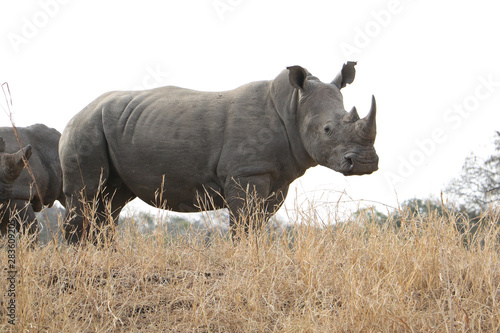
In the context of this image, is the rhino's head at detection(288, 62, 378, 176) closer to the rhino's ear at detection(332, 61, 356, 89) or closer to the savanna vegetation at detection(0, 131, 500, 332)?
the rhino's ear at detection(332, 61, 356, 89)

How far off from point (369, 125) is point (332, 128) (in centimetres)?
36

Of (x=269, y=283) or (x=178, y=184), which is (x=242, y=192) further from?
(x=269, y=283)

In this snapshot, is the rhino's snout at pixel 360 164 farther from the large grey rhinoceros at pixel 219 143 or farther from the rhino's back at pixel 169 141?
the rhino's back at pixel 169 141

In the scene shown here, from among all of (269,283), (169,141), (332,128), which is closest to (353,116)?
(332,128)

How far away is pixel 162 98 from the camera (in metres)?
6.57

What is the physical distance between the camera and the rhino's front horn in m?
5.45

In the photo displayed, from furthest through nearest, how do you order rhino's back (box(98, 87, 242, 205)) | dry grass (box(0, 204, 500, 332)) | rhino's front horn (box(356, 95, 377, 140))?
rhino's back (box(98, 87, 242, 205)) → rhino's front horn (box(356, 95, 377, 140)) → dry grass (box(0, 204, 500, 332))

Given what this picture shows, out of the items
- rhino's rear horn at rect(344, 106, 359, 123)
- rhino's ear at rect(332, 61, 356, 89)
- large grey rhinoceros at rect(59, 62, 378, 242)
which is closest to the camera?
rhino's rear horn at rect(344, 106, 359, 123)

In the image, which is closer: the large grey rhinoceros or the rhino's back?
the large grey rhinoceros

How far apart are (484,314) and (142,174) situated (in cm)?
359

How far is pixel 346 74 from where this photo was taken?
254 inches

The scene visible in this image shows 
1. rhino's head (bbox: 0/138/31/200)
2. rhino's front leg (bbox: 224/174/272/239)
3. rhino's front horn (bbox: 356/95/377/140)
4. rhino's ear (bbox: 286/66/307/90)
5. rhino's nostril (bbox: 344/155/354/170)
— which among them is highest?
rhino's ear (bbox: 286/66/307/90)

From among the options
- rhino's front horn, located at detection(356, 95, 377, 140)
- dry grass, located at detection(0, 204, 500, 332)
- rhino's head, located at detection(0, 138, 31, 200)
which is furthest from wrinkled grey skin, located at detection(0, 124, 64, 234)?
rhino's front horn, located at detection(356, 95, 377, 140)

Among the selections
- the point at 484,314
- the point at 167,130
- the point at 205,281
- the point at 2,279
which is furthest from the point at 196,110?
the point at 484,314
